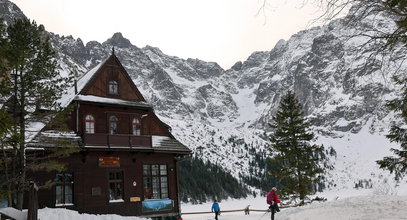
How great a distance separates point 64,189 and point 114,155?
13.3 ft

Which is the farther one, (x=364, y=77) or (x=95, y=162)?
(x=95, y=162)

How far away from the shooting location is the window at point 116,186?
28.1 meters

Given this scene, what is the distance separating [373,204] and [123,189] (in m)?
17.6

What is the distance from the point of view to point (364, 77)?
30.2 ft

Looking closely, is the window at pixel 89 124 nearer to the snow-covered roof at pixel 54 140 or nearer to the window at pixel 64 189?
the snow-covered roof at pixel 54 140

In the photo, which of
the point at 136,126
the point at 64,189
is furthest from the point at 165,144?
the point at 64,189

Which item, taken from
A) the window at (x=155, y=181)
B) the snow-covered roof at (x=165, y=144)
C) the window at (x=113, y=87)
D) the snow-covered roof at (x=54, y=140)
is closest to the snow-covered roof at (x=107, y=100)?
the window at (x=113, y=87)

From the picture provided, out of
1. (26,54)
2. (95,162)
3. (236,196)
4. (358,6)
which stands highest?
(26,54)

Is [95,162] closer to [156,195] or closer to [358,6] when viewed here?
[156,195]

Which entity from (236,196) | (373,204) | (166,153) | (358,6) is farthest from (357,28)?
(236,196)

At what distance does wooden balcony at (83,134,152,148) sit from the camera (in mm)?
26481

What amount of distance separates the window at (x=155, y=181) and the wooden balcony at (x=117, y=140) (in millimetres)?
2093

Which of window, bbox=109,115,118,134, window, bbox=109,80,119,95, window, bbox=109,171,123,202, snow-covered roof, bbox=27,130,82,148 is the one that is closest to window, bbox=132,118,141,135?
window, bbox=109,115,118,134

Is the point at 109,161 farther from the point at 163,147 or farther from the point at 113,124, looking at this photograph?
the point at 163,147
